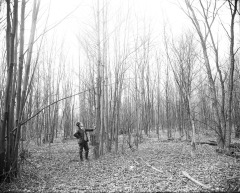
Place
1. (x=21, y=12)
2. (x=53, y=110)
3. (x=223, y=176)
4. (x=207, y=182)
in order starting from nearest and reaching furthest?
(x=207, y=182) < (x=223, y=176) < (x=21, y=12) < (x=53, y=110)

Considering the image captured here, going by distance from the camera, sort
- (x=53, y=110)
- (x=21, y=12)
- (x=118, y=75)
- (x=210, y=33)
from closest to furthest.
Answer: (x=21, y=12) < (x=210, y=33) < (x=118, y=75) < (x=53, y=110)

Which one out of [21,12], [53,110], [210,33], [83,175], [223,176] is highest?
[210,33]

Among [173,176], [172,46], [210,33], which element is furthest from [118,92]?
[173,176]

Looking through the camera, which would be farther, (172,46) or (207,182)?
(172,46)

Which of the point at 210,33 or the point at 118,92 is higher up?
the point at 210,33

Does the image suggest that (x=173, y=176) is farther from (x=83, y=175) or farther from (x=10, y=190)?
(x=10, y=190)

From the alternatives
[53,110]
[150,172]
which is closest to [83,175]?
[150,172]

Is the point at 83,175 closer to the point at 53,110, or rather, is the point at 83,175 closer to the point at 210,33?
the point at 210,33

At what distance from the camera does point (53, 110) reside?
14.4 metres

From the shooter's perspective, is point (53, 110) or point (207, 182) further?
point (53, 110)

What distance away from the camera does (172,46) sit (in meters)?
7.39

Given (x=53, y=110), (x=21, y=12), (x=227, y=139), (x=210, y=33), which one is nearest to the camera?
(x=21, y=12)

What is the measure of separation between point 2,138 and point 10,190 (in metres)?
1.02

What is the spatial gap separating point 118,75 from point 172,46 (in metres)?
2.61
